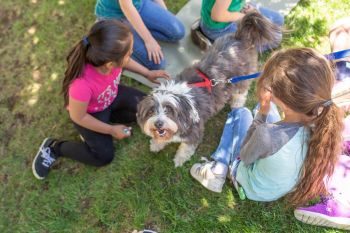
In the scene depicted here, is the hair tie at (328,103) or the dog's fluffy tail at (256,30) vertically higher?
the hair tie at (328,103)

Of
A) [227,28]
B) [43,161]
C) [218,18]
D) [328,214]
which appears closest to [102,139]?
[43,161]

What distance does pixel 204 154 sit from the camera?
357 cm

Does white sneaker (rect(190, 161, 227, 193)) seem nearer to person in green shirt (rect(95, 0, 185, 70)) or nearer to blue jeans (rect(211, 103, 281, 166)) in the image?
blue jeans (rect(211, 103, 281, 166))

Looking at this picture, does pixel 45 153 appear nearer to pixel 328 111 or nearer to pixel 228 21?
pixel 228 21

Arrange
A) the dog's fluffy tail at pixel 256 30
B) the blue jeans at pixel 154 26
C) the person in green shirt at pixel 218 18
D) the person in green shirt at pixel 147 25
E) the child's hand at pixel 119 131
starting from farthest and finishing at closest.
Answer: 1. the blue jeans at pixel 154 26
2. the person in green shirt at pixel 147 25
3. the person in green shirt at pixel 218 18
4. the child's hand at pixel 119 131
5. the dog's fluffy tail at pixel 256 30

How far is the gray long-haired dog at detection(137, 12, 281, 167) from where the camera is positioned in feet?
8.84

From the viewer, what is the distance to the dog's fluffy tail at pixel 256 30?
2.90 meters

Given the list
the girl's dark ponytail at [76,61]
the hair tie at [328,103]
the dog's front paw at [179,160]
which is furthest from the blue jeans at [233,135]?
the girl's dark ponytail at [76,61]

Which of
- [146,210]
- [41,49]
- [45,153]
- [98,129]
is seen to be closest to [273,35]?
[98,129]

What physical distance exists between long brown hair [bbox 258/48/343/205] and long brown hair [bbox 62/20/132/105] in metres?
1.03

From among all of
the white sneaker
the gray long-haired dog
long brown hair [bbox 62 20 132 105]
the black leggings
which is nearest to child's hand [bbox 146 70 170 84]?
the gray long-haired dog

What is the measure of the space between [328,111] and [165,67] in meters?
2.22

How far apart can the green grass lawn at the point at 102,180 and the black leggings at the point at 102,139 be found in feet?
0.58

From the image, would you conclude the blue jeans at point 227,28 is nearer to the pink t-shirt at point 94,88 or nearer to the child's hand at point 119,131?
the pink t-shirt at point 94,88
